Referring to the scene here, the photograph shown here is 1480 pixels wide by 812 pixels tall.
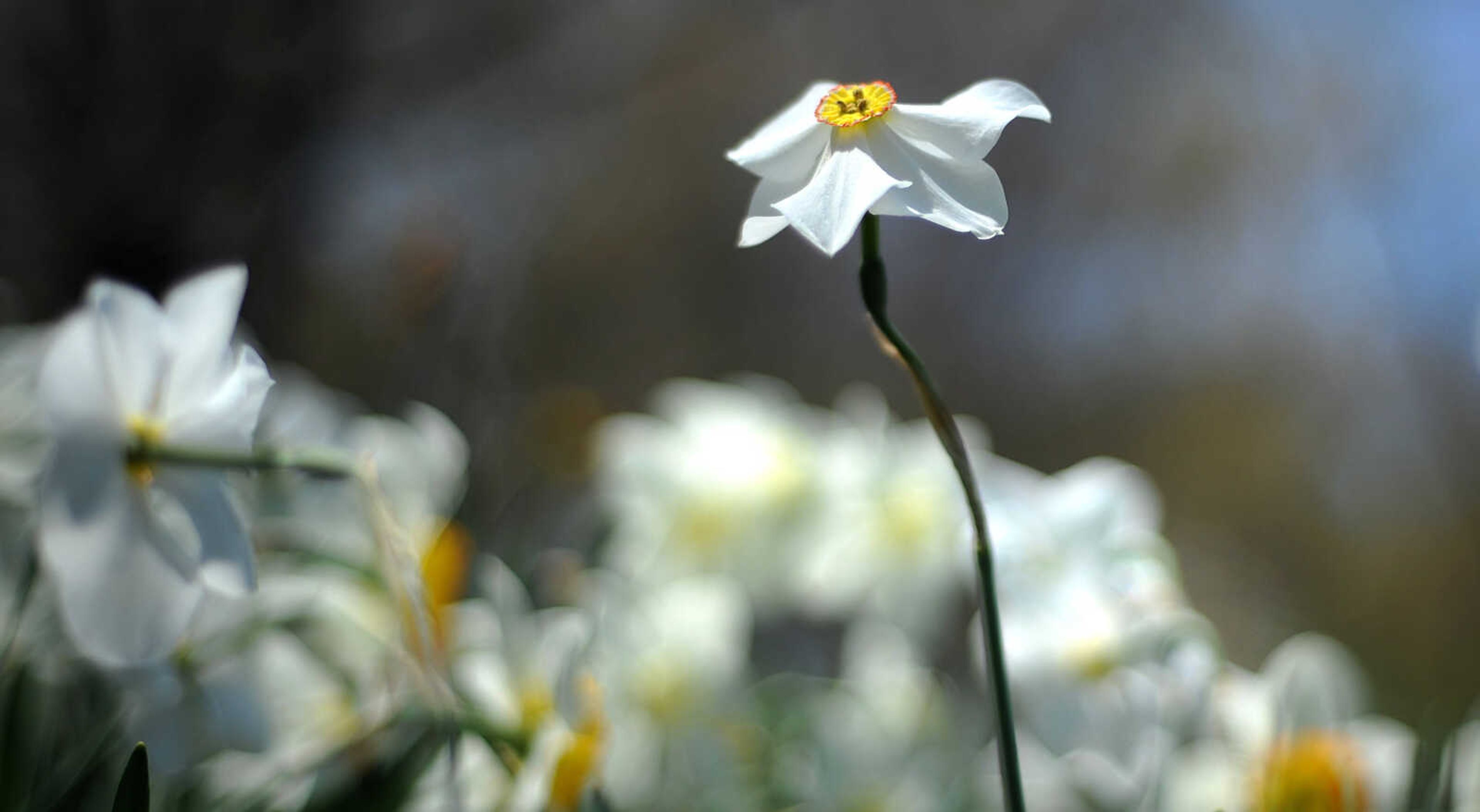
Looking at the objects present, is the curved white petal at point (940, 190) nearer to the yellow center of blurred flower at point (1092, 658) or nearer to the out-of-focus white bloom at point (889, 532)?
the yellow center of blurred flower at point (1092, 658)

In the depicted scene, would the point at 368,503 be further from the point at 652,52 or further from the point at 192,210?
the point at 652,52

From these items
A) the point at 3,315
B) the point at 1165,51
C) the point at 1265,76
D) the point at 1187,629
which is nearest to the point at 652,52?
the point at 1165,51

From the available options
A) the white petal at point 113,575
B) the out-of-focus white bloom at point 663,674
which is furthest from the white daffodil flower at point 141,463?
the out-of-focus white bloom at point 663,674

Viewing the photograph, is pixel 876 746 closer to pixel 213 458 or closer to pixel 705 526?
pixel 705 526

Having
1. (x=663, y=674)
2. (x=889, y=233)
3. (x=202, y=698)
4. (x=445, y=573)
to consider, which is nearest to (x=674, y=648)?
(x=663, y=674)

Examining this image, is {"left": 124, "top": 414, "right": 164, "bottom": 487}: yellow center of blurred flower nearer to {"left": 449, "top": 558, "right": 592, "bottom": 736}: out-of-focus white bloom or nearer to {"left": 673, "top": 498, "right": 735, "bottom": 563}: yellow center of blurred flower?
{"left": 449, "top": 558, "right": 592, "bottom": 736}: out-of-focus white bloom

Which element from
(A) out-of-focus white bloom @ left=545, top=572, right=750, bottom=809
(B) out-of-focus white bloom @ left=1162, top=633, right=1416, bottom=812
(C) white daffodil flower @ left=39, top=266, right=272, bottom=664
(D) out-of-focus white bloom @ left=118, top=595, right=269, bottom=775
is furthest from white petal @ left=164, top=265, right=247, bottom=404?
(B) out-of-focus white bloom @ left=1162, top=633, right=1416, bottom=812
